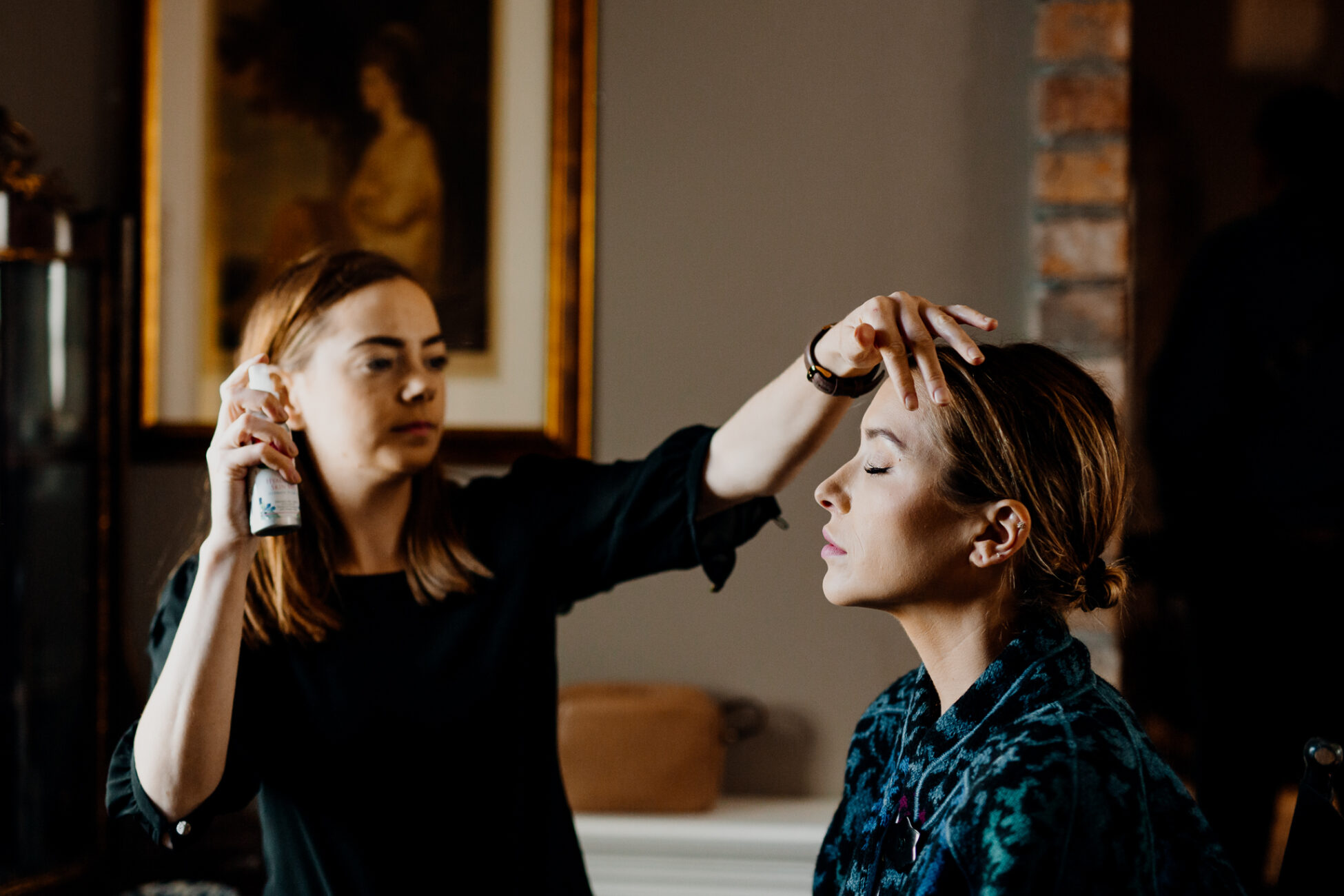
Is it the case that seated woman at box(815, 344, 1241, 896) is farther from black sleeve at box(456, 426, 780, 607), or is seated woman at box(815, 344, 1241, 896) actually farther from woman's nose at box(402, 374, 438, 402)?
woman's nose at box(402, 374, 438, 402)

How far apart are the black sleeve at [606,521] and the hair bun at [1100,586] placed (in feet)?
1.37

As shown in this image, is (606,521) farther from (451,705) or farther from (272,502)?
(272,502)

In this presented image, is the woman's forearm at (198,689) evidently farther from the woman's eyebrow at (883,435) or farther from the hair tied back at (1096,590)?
the hair tied back at (1096,590)

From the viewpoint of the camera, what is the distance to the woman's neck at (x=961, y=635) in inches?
42.3

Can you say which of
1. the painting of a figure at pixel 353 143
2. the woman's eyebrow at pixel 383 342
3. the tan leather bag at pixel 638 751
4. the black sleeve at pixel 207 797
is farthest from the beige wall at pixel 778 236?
the black sleeve at pixel 207 797

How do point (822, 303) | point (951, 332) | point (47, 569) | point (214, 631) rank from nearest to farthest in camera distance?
point (951, 332)
point (214, 631)
point (47, 569)
point (822, 303)

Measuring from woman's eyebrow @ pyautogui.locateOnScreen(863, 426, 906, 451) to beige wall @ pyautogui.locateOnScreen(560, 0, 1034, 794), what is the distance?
1.06 metres

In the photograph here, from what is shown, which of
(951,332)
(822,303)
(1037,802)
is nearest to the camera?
(1037,802)

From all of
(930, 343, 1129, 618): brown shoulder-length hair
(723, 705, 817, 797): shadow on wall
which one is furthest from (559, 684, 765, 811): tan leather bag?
(930, 343, 1129, 618): brown shoulder-length hair

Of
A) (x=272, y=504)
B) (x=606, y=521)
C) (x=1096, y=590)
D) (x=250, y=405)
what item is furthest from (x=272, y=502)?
(x=1096, y=590)

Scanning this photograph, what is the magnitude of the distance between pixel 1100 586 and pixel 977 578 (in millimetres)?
124

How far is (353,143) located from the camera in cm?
229

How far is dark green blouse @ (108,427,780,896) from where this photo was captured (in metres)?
1.28

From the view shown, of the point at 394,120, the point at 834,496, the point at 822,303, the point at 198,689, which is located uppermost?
the point at 394,120
